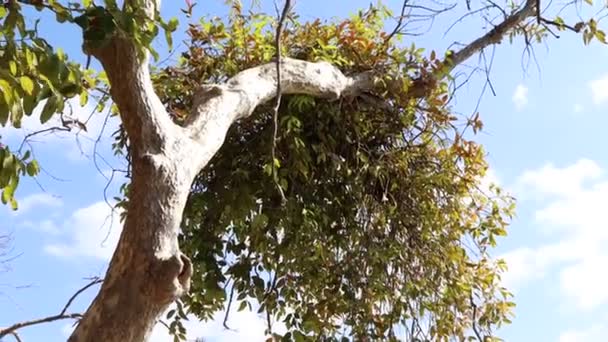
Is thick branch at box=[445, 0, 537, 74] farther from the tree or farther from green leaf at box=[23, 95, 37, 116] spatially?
green leaf at box=[23, 95, 37, 116]

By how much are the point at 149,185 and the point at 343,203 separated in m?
1.26

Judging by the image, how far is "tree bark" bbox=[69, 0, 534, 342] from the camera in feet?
4.05

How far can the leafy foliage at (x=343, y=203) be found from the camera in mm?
2402

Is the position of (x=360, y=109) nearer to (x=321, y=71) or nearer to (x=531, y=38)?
(x=321, y=71)

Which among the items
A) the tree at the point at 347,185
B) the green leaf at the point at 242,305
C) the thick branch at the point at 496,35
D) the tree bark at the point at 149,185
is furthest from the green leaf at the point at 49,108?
the thick branch at the point at 496,35

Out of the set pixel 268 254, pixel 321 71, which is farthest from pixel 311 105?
pixel 268 254

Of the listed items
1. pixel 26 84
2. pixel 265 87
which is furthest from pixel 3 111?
pixel 265 87

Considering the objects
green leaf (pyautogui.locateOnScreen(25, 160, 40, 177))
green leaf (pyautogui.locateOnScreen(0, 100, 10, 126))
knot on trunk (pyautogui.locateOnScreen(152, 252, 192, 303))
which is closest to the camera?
green leaf (pyautogui.locateOnScreen(0, 100, 10, 126))

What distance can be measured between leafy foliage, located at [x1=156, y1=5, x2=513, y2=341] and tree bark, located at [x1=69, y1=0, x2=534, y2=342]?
534 mm

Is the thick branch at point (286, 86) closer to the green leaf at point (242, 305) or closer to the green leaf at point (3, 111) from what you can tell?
the green leaf at point (3, 111)

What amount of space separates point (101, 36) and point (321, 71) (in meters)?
1.02

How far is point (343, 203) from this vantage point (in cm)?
254

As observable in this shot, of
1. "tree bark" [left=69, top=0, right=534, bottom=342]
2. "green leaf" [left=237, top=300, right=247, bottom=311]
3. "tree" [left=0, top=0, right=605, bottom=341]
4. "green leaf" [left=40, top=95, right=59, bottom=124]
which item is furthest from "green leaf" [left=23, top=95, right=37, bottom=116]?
"green leaf" [left=237, top=300, right=247, bottom=311]

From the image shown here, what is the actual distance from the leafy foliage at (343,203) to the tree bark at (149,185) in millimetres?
534
